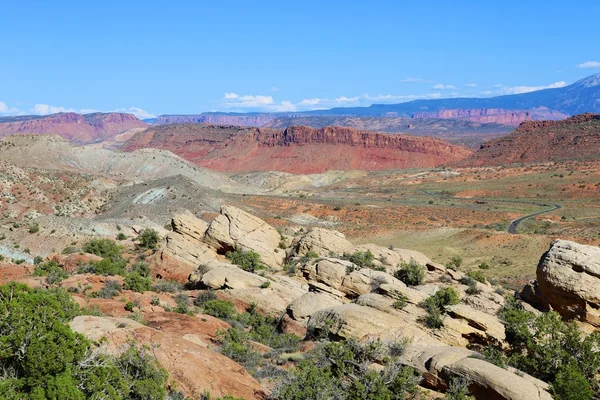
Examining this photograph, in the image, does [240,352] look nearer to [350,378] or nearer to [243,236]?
[350,378]

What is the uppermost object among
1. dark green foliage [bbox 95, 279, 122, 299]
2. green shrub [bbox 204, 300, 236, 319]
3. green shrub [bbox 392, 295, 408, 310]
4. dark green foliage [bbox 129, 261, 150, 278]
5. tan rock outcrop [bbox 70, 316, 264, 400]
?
tan rock outcrop [bbox 70, 316, 264, 400]

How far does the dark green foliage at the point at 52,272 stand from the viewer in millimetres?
21172

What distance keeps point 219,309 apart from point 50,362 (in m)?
10.9

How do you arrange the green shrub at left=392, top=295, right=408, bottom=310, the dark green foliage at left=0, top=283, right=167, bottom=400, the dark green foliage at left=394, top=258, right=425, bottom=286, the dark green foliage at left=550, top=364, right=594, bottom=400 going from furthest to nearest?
the dark green foliage at left=394, top=258, right=425, bottom=286 < the green shrub at left=392, top=295, right=408, bottom=310 < the dark green foliage at left=550, top=364, right=594, bottom=400 < the dark green foliage at left=0, top=283, right=167, bottom=400

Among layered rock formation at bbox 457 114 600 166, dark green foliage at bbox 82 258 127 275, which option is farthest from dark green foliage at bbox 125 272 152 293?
layered rock formation at bbox 457 114 600 166

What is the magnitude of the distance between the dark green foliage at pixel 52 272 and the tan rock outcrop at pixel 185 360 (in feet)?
29.4

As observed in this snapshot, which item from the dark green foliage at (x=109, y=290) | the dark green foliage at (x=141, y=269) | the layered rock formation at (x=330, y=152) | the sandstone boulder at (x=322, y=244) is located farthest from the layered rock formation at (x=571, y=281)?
the layered rock formation at (x=330, y=152)

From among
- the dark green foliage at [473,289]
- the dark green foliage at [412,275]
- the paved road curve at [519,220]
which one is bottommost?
the paved road curve at [519,220]

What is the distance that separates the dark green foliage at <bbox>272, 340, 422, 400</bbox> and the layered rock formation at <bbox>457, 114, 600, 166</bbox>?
396 ft

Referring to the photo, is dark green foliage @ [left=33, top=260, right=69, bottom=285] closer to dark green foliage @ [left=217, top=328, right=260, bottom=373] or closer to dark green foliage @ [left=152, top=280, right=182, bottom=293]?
dark green foliage @ [left=152, top=280, right=182, bottom=293]

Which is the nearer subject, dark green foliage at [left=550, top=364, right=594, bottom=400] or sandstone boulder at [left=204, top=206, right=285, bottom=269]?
dark green foliage at [left=550, top=364, right=594, bottom=400]

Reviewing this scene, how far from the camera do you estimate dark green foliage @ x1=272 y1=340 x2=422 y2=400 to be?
11.0 metres

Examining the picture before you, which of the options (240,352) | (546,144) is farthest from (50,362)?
(546,144)

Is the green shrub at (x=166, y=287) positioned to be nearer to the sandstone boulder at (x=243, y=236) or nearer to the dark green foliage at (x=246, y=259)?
the dark green foliage at (x=246, y=259)
